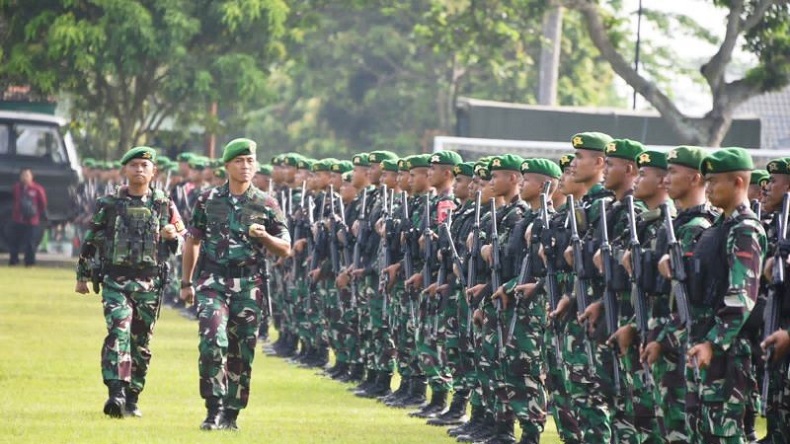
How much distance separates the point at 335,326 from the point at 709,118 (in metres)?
10.5

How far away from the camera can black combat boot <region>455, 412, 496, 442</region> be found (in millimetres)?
13594

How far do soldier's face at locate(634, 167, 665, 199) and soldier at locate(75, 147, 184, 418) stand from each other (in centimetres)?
521

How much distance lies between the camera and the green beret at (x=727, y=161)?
933cm

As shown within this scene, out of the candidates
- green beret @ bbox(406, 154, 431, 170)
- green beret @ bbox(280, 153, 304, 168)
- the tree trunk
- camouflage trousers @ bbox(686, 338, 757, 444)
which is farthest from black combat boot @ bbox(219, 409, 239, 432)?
the tree trunk

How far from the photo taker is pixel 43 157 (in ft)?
126

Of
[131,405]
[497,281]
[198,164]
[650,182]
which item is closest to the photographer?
[650,182]

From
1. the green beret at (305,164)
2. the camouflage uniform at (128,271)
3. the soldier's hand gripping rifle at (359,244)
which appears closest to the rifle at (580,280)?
the camouflage uniform at (128,271)

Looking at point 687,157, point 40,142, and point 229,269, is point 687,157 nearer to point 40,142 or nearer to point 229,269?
point 229,269

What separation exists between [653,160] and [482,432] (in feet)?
12.8

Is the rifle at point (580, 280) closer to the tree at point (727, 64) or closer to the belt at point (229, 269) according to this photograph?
the belt at point (229, 269)

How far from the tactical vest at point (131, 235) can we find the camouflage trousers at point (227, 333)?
859 millimetres

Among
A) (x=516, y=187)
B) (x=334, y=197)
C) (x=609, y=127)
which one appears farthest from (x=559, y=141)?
(x=516, y=187)

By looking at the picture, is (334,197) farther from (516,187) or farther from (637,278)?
(637,278)

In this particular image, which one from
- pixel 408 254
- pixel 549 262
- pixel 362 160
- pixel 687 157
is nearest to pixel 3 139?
pixel 362 160
